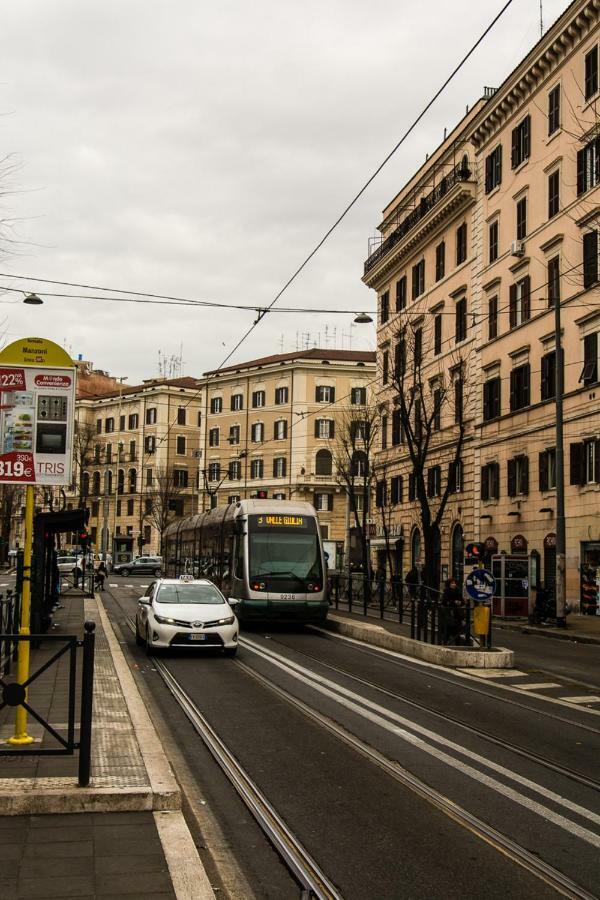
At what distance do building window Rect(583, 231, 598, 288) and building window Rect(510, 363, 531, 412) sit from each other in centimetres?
582

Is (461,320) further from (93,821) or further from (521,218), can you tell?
(93,821)

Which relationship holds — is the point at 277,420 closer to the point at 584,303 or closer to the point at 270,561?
the point at 584,303

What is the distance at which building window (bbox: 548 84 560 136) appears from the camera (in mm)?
39094

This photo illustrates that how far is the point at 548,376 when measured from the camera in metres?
39.0

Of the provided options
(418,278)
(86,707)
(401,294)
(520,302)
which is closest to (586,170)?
(520,302)

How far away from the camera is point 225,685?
1526 cm

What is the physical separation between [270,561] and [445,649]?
8.25 metres

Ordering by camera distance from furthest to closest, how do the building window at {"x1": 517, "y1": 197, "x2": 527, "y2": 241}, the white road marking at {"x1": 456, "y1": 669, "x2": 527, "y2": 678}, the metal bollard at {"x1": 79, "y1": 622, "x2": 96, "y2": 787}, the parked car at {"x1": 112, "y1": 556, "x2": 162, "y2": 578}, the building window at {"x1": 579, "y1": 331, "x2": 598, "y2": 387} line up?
the parked car at {"x1": 112, "y1": 556, "x2": 162, "y2": 578}, the building window at {"x1": 517, "y1": 197, "x2": 527, "y2": 241}, the building window at {"x1": 579, "y1": 331, "x2": 598, "y2": 387}, the white road marking at {"x1": 456, "y1": 669, "x2": 527, "y2": 678}, the metal bollard at {"x1": 79, "y1": 622, "x2": 96, "y2": 787}

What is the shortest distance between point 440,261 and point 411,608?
30.9 metres

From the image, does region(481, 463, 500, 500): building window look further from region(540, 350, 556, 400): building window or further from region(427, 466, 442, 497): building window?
region(540, 350, 556, 400): building window

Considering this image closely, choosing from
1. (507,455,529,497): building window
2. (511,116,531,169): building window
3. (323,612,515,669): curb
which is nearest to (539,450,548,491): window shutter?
(507,455,529,497): building window

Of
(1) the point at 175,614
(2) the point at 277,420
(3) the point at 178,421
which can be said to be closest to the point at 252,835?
(1) the point at 175,614

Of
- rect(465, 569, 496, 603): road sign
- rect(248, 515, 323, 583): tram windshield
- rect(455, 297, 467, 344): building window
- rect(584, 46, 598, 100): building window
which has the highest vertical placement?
rect(584, 46, 598, 100): building window

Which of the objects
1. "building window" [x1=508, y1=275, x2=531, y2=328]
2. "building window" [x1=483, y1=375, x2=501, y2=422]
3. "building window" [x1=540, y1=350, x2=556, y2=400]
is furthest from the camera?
"building window" [x1=483, y1=375, x2=501, y2=422]
